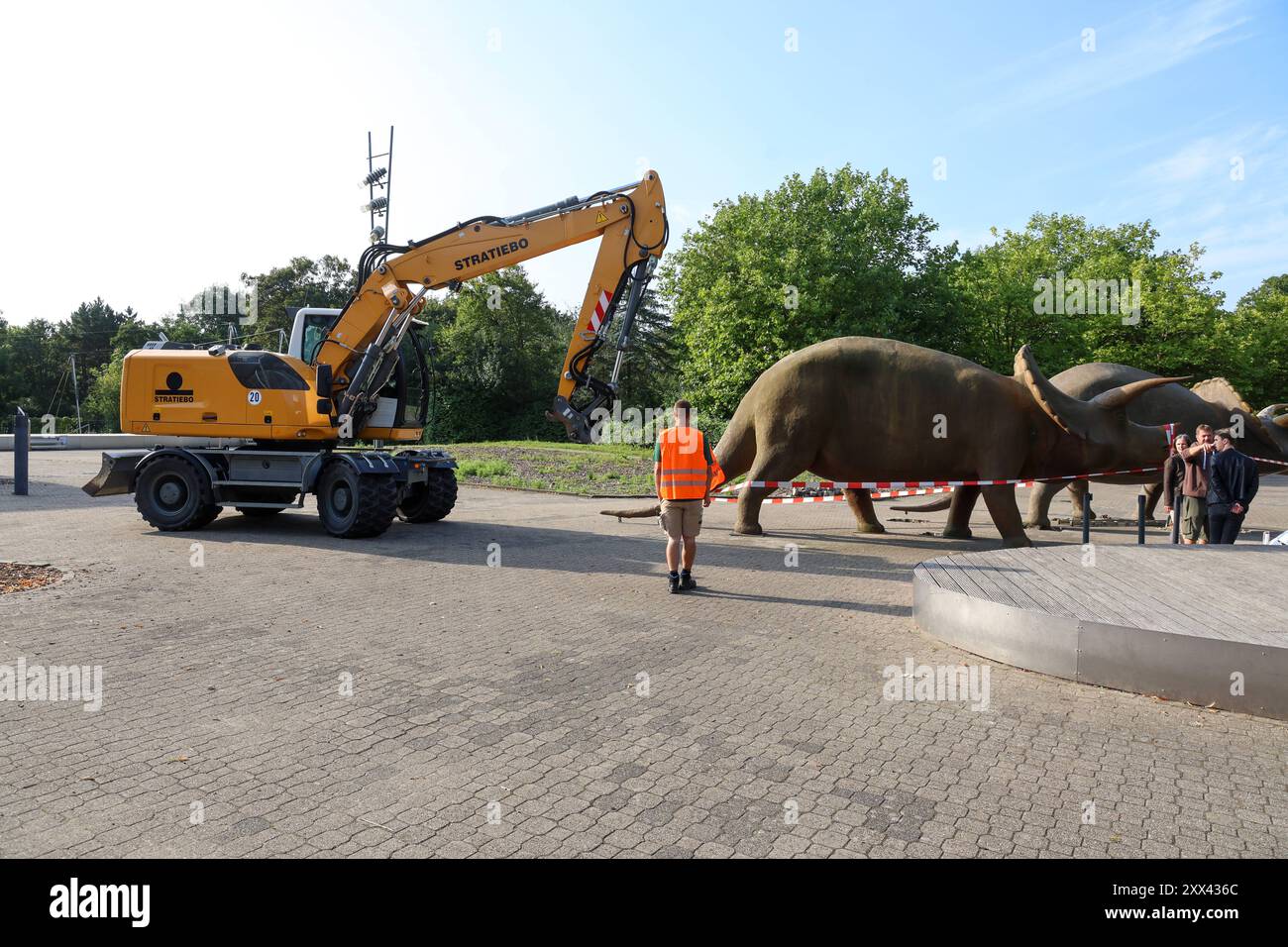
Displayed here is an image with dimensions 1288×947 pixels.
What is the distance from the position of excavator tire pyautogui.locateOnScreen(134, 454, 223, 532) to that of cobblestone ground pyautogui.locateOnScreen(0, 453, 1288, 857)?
4166 millimetres

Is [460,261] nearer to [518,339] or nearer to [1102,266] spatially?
[1102,266]

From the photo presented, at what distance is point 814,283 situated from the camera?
1298 inches

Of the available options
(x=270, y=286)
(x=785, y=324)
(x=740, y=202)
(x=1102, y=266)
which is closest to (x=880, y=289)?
(x=785, y=324)

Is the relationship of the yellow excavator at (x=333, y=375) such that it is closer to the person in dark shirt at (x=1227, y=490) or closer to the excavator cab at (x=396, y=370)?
the excavator cab at (x=396, y=370)

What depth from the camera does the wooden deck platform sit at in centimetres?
525

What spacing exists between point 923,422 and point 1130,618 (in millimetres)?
6835

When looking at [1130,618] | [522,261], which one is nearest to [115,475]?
[522,261]

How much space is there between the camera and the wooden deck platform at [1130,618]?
525cm

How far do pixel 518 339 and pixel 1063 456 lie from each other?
43.6 m

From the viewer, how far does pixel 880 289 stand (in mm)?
33219

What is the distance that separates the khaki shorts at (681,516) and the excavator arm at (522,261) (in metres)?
4.55

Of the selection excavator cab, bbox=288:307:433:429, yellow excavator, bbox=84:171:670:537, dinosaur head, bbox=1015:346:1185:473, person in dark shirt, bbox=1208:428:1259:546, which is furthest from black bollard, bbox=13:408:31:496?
person in dark shirt, bbox=1208:428:1259:546

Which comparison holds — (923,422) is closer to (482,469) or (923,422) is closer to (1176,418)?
(1176,418)

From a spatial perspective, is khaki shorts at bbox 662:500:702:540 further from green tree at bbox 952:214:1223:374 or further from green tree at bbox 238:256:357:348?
green tree at bbox 238:256:357:348
